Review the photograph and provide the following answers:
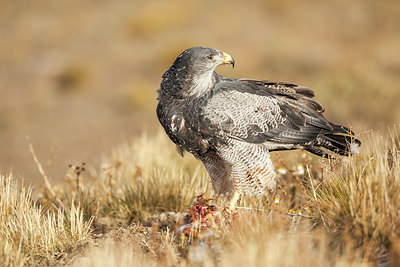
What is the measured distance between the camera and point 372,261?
295 centimetres

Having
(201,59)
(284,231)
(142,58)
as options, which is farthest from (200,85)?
(142,58)

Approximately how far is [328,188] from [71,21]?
60.0 feet

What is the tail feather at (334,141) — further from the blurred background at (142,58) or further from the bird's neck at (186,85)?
the blurred background at (142,58)

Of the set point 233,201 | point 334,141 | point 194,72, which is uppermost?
point 194,72

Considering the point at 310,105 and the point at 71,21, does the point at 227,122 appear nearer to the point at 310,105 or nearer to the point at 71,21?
the point at 310,105

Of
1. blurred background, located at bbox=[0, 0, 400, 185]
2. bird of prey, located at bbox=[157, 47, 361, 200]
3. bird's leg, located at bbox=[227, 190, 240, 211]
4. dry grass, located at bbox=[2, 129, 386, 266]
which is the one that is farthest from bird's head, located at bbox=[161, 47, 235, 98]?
blurred background, located at bbox=[0, 0, 400, 185]

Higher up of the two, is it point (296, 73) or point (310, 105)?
point (296, 73)

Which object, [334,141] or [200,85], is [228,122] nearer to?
[200,85]

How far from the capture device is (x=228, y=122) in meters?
4.20

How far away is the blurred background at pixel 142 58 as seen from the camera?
10.9 metres

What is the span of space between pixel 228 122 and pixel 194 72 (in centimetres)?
60

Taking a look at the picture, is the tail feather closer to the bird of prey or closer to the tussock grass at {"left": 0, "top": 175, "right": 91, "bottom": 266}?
the bird of prey

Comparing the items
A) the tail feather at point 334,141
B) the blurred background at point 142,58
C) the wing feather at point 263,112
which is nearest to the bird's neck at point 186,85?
the wing feather at point 263,112

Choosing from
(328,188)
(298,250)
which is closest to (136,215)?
(328,188)
